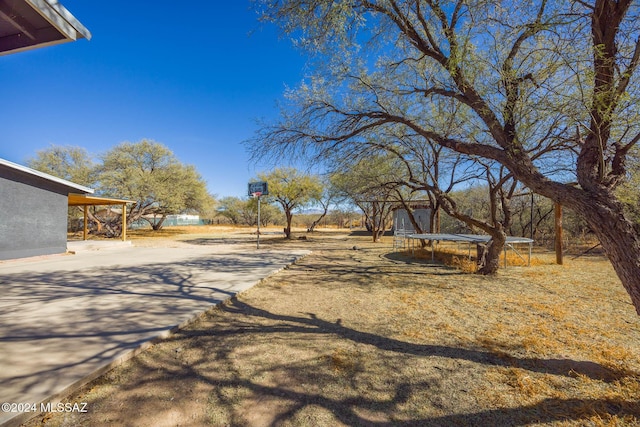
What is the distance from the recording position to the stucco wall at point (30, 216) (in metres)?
8.58

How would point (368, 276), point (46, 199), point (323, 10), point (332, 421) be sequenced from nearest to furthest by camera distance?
1. point (332, 421)
2. point (323, 10)
3. point (368, 276)
4. point (46, 199)

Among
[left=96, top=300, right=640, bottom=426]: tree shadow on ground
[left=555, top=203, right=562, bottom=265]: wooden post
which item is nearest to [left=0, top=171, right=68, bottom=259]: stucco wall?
[left=96, top=300, right=640, bottom=426]: tree shadow on ground

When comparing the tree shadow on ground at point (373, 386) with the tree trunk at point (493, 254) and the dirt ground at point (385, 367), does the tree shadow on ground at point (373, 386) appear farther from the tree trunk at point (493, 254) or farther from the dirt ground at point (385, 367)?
the tree trunk at point (493, 254)

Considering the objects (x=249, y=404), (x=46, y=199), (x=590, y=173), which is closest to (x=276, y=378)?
(x=249, y=404)

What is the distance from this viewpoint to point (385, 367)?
259cm

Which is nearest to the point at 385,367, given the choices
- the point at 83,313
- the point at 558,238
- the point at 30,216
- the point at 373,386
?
the point at 373,386

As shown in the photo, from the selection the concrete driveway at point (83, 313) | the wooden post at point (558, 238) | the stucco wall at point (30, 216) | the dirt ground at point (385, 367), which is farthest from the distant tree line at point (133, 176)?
the wooden post at point (558, 238)

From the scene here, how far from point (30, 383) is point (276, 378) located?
1.92 meters

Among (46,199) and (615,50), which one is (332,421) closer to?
(615,50)

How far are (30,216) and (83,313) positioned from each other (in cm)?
866

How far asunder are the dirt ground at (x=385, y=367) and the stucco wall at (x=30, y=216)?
9244 mm

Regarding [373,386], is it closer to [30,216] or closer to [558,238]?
[558,238]

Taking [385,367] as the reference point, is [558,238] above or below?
above

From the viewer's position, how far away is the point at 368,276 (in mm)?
7062
